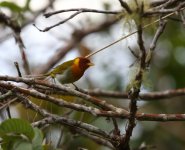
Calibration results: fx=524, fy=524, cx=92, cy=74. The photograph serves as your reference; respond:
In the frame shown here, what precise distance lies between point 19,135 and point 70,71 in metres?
0.48

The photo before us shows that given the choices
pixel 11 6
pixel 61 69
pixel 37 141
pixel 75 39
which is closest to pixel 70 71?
pixel 61 69

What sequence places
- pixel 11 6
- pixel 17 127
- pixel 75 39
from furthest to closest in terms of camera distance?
pixel 75 39 → pixel 11 6 → pixel 17 127

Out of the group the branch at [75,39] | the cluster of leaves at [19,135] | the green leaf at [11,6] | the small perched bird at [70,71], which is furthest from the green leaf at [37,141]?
the branch at [75,39]

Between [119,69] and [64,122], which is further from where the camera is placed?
[119,69]

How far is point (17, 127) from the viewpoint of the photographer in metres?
1.61

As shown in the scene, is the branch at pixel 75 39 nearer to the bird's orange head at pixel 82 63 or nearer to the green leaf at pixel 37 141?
the bird's orange head at pixel 82 63

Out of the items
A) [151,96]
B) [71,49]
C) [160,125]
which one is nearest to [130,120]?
[151,96]

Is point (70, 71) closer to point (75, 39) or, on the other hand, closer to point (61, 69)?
point (61, 69)

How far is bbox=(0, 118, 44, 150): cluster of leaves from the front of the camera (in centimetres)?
161

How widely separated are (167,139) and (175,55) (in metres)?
0.79

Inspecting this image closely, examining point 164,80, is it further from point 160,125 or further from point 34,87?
point 34,87

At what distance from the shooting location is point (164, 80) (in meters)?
4.53

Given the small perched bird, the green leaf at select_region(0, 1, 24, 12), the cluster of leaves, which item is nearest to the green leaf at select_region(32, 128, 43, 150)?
the cluster of leaves

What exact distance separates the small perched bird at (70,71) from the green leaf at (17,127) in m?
0.45
